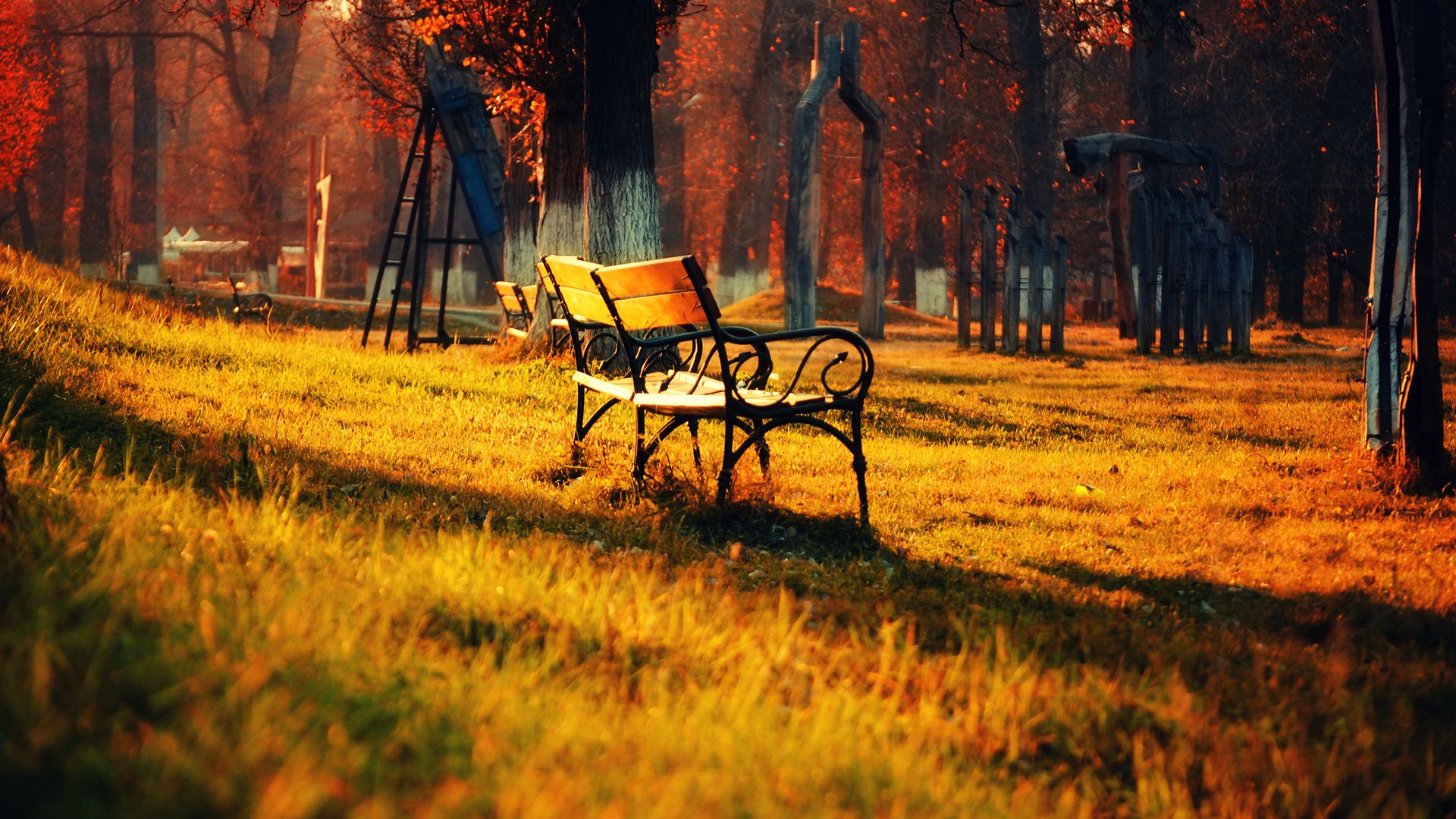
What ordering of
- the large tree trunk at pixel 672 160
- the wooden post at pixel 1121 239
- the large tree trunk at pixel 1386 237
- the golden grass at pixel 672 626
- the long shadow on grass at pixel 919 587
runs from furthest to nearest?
the large tree trunk at pixel 672 160 → the wooden post at pixel 1121 239 → the large tree trunk at pixel 1386 237 → the long shadow on grass at pixel 919 587 → the golden grass at pixel 672 626

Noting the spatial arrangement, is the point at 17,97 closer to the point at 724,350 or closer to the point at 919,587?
the point at 724,350

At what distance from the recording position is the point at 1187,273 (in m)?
17.2

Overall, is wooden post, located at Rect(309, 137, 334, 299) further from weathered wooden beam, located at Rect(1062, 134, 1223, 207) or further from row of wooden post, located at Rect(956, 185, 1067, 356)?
weathered wooden beam, located at Rect(1062, 134, 1223, 207)

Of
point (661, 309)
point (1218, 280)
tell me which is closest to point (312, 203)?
point (1218, 280)

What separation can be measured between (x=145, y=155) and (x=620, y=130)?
29.6 meters

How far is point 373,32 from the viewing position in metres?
24.4

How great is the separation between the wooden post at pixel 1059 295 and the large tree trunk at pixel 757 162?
18.6 m

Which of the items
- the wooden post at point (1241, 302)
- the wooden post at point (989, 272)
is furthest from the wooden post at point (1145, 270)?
the wooden post at point (989, 272)

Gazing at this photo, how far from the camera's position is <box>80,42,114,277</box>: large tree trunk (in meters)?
34.4

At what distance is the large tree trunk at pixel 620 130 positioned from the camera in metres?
10.9

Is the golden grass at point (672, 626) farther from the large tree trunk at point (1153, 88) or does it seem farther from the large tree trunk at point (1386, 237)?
the large tree trunk at point (1153, 88)

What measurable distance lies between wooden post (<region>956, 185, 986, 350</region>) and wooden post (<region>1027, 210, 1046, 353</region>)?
34.7 inches

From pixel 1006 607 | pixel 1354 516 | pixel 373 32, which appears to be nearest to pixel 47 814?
pixel 1006 607

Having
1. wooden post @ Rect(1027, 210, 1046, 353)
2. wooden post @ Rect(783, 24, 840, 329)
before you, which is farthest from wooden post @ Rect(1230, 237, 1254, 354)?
wooden post @ Rect(783, 24, 840, 329)
